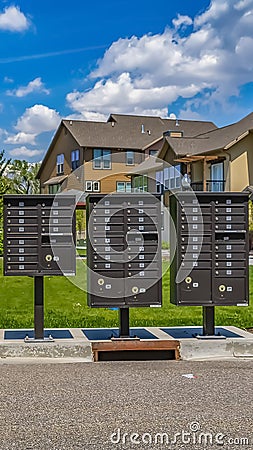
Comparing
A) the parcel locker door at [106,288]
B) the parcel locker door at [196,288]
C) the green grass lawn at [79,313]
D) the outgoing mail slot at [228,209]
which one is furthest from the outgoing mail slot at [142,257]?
the green grass lawn at [79,313]

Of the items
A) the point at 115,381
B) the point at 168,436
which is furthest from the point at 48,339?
the point at 168,436

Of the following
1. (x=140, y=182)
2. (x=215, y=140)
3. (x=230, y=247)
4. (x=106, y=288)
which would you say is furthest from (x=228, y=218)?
(x=140, y=182)

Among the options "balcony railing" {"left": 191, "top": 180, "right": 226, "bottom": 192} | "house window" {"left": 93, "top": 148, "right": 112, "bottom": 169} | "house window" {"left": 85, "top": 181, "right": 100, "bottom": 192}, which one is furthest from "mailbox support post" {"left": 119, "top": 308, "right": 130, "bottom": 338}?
"house window" {"left": 93, "top": 148, "right": 112, "bottom": 169}

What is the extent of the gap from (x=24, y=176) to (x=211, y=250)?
62.8 meters

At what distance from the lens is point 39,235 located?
27.9 ft

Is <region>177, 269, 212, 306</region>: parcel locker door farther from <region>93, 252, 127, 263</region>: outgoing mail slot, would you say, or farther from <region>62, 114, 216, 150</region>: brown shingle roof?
<region>62, 114, 216, 150</region>: brown shingle roof

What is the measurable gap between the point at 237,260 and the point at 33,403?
3644 mm

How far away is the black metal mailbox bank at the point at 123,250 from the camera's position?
8.49 metres

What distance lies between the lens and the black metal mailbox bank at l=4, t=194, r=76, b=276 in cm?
843

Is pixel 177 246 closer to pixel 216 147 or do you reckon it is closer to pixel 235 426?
pixel 235 426

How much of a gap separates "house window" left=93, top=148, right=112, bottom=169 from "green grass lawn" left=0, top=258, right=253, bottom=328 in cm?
3563

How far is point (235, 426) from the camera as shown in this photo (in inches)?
213

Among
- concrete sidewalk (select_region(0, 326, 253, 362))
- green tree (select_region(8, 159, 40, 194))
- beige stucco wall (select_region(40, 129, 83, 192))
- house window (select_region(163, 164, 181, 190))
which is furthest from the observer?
green tree (select_region(8, 159, 40, 194))

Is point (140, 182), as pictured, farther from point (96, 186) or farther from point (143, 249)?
point (143, 249)
